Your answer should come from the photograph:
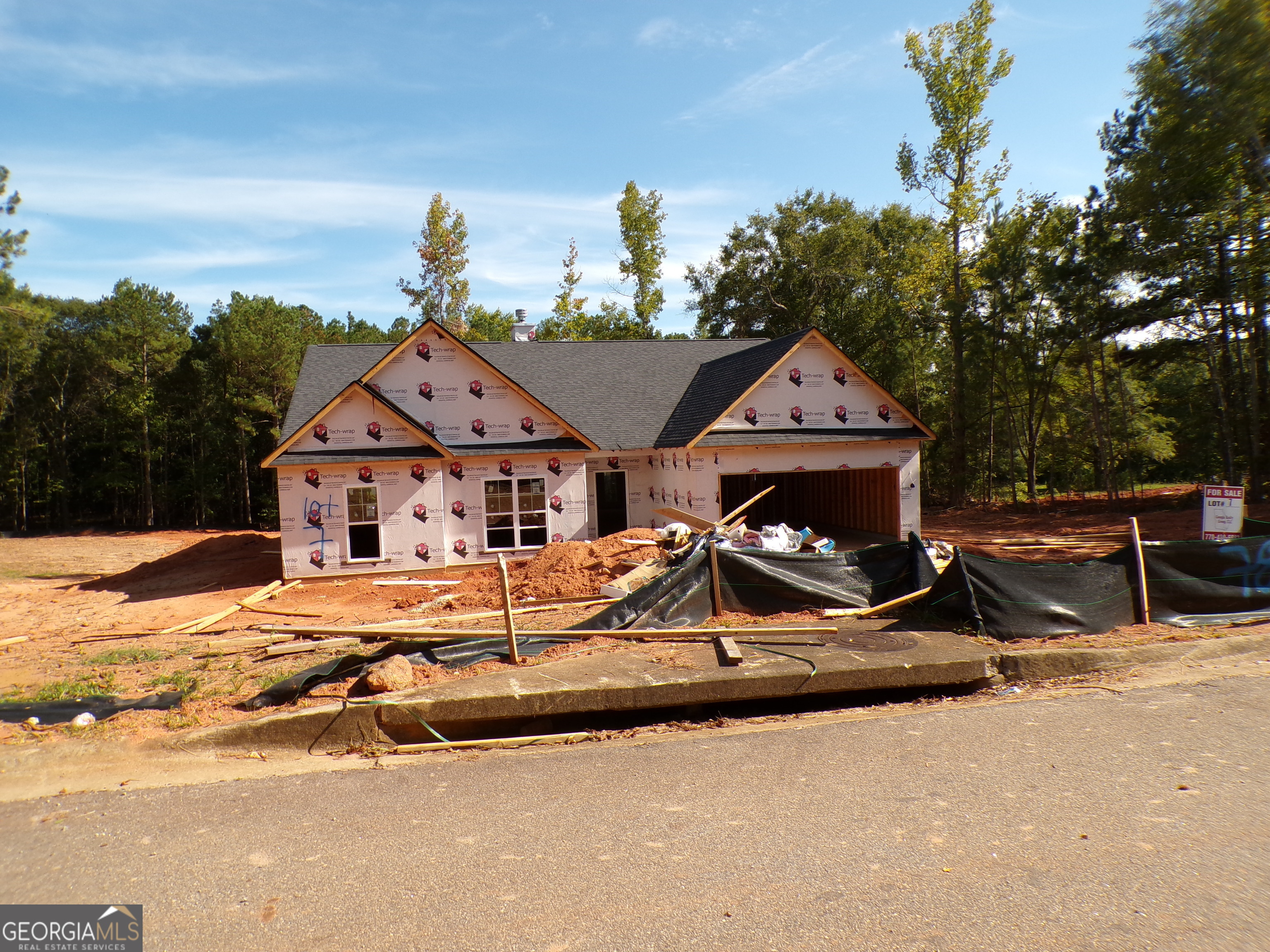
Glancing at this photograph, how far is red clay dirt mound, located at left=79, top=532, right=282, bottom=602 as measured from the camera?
57.6ft

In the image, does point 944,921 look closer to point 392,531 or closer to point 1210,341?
point 392,531

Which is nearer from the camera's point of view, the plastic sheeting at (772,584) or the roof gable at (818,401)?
the plastic sheeting at (772,584)

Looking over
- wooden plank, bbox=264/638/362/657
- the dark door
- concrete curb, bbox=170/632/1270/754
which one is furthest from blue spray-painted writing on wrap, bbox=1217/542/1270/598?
the dark door

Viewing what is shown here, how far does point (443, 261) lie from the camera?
4556cm

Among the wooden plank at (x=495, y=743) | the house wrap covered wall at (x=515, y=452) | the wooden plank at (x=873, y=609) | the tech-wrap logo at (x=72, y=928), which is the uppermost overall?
the house wrap covered wall at (x=515, y=452)

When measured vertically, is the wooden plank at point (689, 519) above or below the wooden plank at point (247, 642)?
above

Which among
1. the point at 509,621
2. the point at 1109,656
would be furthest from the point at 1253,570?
the point at 509,621

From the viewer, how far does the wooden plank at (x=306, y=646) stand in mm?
10016

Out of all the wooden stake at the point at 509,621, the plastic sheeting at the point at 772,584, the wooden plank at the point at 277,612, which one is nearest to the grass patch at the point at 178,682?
the wooden stake at the point at 509,621

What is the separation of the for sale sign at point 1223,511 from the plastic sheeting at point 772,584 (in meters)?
4.62

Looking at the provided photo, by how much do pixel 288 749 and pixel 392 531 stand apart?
11.0m

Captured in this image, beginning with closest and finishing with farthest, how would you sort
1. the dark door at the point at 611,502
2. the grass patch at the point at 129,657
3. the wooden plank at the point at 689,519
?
the grass patch at the point at 129,657 → the wooden plank at the point at 689,519 → the dark door at the point at 611,502

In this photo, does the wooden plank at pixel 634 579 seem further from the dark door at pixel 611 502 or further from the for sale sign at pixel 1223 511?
the for sale sign at pixel 1223 511

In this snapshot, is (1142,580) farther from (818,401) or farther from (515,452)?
(515,452)
